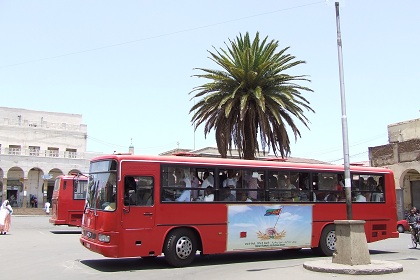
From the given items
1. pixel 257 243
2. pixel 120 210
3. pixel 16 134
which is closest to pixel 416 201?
pixel 257 243

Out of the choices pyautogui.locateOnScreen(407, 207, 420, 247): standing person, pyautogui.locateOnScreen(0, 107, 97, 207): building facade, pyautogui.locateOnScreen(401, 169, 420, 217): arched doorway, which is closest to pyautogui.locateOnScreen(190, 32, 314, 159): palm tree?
pyautogui.locateOnScreen(407, 207, 420, 247): standing person

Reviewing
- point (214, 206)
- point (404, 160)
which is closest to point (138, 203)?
point (214, 206)

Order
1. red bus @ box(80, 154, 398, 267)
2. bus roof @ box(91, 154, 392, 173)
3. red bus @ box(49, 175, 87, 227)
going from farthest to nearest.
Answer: red bus @ box(49, 175, 87, 227), bus roof @ box(91, 154, 392, 173), red bus @ box(80, 154, 398, 267)

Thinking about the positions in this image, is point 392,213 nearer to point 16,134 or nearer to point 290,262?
point 290,262

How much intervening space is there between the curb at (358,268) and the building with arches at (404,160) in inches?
956

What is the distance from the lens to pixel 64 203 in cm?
2503

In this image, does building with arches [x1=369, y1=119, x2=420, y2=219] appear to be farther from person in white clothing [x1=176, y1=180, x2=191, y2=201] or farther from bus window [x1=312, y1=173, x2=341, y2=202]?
person in white clothing [x1=176, y1=180, x2=191, y2=201]

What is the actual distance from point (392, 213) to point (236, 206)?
679 cm

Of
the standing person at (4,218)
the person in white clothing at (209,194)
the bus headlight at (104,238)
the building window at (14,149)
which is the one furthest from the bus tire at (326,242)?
the building window at (14,149)

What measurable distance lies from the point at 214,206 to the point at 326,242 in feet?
15.1

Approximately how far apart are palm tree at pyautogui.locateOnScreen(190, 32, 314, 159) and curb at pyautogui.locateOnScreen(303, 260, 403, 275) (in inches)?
478

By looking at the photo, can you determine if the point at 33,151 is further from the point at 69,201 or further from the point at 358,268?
the point at 358,268

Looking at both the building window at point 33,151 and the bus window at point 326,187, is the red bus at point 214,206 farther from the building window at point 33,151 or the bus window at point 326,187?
the building window at point 33,151

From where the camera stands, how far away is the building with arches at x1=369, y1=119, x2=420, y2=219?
34.1m
